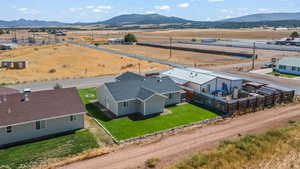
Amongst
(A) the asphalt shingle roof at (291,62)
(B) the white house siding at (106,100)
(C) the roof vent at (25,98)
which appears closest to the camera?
(C) the roof vent at (25,98)

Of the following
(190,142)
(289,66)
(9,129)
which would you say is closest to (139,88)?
(190,142)

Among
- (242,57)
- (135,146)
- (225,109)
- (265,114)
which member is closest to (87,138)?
(135,146)

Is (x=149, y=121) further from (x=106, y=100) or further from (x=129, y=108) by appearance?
(x=106, y=100)

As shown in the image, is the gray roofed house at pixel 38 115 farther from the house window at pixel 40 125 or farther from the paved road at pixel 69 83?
the paved road at pixel 69 83

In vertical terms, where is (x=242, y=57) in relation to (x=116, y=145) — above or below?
above

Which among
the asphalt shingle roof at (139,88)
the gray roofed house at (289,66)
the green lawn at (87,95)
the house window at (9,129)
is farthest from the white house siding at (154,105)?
the gray roofed house at (289,66)

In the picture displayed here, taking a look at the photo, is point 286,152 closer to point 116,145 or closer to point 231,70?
point 116,145
